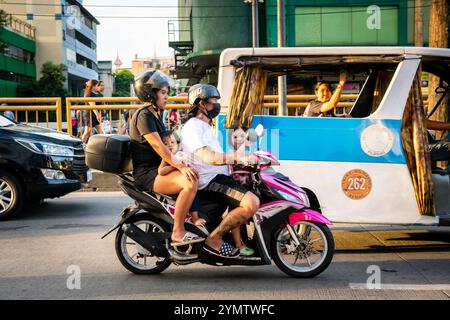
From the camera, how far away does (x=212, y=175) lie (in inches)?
218

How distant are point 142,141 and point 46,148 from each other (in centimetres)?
393

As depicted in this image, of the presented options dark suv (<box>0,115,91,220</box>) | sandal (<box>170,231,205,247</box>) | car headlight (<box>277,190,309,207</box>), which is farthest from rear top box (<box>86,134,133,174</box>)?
dark suv (<box>0,115,91,220</box>)

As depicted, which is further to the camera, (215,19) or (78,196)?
(215,19)

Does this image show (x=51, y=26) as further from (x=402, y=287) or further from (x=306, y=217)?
(x=402, y=287)

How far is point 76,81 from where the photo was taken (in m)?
95.4

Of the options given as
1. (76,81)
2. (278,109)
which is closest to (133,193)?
(278,109)

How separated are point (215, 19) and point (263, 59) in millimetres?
29713

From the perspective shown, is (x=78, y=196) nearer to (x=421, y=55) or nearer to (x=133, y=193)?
(x=133, y=193)

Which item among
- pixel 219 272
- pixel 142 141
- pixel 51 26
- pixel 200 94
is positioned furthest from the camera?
pixel 51 26

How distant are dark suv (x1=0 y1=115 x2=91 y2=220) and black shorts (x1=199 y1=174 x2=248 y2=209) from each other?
4139 millimetres

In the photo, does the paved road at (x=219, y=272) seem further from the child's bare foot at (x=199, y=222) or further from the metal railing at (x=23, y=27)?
the metal railing at (x=23, y=27)

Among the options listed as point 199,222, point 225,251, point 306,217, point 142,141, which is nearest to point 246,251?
point 225,251

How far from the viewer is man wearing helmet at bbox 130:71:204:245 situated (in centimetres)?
537
